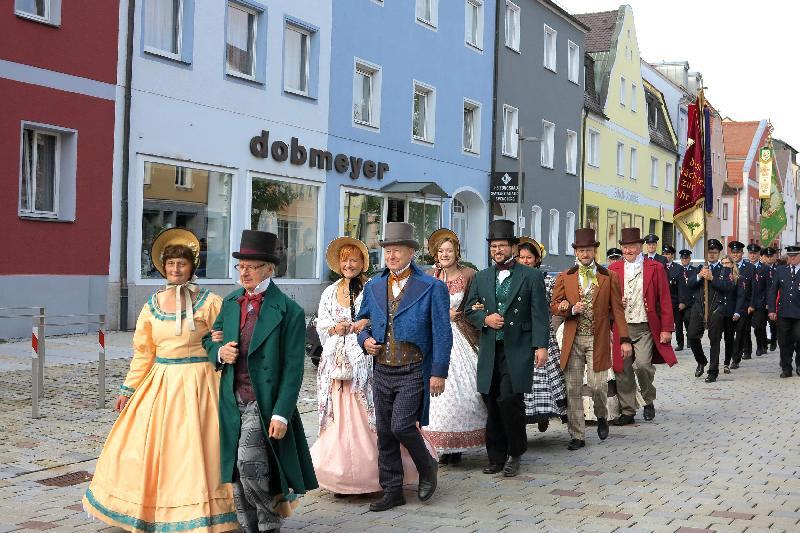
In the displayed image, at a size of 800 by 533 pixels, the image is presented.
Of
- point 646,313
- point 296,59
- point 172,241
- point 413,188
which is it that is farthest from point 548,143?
point 172,241

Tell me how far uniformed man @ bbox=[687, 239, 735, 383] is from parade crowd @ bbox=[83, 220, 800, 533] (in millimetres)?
5664

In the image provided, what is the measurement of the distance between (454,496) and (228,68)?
47.0ft

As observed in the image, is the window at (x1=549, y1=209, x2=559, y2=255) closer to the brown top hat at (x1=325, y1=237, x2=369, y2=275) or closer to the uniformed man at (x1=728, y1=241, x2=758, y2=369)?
the uniformed man at (x1=728, y1=241, x2=758, y2=369)

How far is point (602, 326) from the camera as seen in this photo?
9.70 metres

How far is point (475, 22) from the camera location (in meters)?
30.0

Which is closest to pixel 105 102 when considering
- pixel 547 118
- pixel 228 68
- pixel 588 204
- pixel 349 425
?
pixel 228 68

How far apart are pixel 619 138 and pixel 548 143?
8.61 metres

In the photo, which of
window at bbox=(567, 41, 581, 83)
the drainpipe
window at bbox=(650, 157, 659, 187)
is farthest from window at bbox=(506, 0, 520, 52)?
window at bbox=(650, 157, 659, 187)

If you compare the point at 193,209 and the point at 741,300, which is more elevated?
the point at 193,209

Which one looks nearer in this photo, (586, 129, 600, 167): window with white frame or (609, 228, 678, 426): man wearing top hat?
(609, 228, 678, 426): man wearing top hat

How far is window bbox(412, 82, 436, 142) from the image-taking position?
2703cm

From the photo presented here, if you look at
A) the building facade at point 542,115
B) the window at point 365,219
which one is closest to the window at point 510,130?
the building facade at point 542,115

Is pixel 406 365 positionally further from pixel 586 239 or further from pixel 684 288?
pixel 684 288

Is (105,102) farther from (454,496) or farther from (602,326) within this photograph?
(454,496)
